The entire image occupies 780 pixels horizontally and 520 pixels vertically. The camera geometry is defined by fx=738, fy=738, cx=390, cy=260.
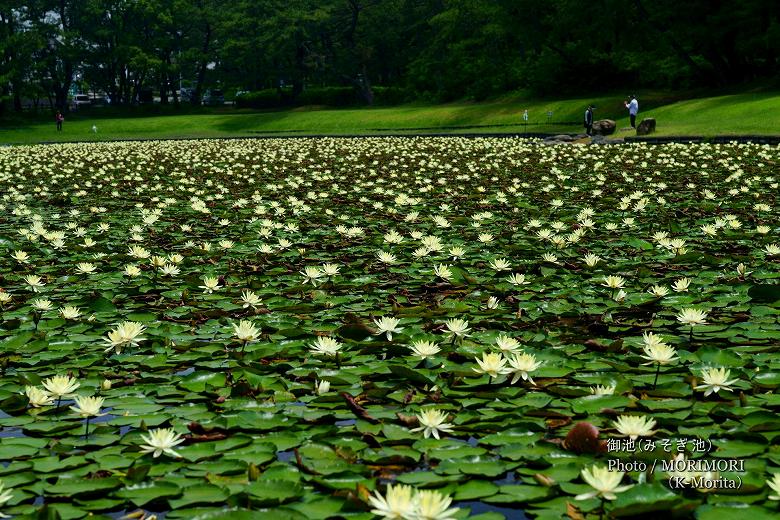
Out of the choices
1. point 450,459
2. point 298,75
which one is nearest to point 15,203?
point 450,459

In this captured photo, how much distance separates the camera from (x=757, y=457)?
2.91 metres

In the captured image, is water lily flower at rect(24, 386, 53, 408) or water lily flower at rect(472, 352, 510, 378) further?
water lily flower at rect(472, 352, 510, 378)

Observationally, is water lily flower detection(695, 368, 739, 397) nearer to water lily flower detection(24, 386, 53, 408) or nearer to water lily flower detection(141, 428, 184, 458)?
water lily flower detection(141, 428, 184, 458)

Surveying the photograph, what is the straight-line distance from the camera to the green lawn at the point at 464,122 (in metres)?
26.6

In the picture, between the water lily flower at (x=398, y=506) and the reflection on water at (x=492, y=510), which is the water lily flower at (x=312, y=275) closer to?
the reflection on water at (x=492, y=510)

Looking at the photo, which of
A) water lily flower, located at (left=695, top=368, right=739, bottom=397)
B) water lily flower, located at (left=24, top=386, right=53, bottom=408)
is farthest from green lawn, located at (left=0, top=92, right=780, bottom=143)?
water lily flower, located at (left=24, top=386, right=53, bottom=408)

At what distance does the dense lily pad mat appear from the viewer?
273 centimetres

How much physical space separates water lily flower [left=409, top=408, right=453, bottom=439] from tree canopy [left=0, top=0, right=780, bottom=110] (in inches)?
1451

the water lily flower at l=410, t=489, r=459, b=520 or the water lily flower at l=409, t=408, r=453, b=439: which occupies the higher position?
the water lily flower at l=410, t=489, r=459, b=520

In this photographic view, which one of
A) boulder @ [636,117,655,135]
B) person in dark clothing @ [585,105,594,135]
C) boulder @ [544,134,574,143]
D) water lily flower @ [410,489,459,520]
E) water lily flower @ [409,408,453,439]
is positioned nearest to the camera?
water lily flower @ [410,489,459,520]

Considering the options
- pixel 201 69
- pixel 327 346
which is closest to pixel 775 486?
pixel 327 346

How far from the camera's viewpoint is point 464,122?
40.7 meters

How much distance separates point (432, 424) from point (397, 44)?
63613mm

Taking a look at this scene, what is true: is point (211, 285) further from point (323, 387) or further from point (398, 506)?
point (398, 506)
